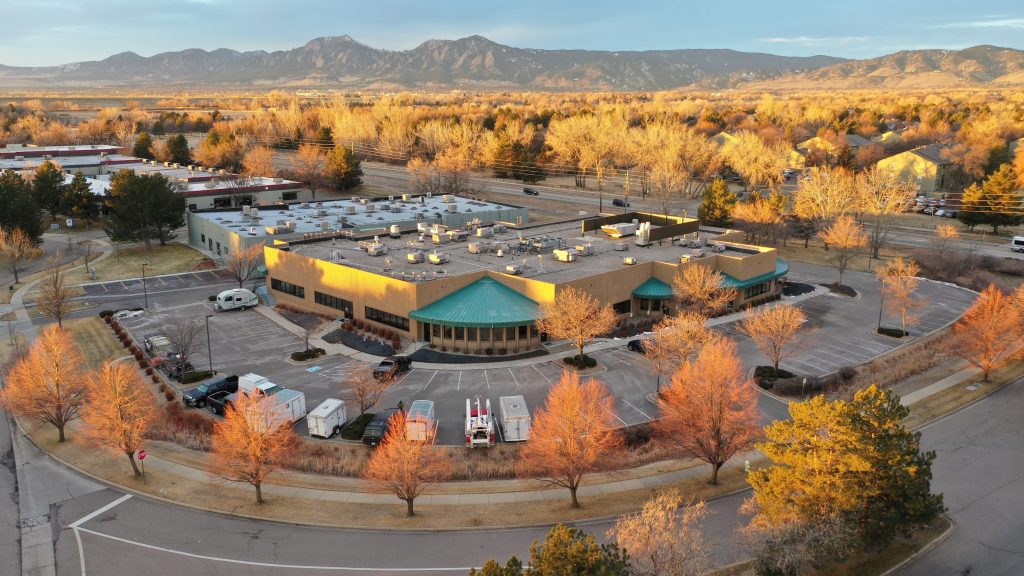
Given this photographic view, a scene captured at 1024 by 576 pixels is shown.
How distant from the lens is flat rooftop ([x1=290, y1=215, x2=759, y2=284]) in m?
50.8

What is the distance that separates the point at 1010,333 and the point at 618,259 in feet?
85.3

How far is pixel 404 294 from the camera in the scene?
46.7 metres

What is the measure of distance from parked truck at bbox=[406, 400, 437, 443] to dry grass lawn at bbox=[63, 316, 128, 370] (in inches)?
916

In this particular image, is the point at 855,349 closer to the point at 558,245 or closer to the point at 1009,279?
the point at 558,245

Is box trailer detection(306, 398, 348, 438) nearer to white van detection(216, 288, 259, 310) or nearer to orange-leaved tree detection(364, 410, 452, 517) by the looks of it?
orange-leaved tree detection(364, 410, 452, 517)

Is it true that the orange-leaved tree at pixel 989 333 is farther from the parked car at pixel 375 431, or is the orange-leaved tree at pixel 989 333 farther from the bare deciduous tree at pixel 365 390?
the bare deciduous tree at pixel 365 390

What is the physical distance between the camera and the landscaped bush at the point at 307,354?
44.0 meters

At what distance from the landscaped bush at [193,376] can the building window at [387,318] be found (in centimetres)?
1202

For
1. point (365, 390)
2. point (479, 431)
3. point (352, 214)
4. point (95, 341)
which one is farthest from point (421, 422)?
point (352, 214)

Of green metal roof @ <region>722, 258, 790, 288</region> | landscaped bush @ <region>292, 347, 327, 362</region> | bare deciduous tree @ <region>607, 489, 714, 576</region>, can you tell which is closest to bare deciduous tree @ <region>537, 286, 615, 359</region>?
landscaped bush @ <region>292, 347, 327, 362</region>

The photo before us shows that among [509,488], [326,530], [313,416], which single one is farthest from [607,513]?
[313,416]

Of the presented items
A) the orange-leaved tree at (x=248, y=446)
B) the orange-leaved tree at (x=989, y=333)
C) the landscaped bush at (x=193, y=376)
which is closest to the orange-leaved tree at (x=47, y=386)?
the landscaped bush at (x=193, y=376)

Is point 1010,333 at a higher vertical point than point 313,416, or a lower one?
higher

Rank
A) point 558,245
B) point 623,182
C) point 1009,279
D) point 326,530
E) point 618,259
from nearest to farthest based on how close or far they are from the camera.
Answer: point 326,530 < point 618,259 < point 558,245 < point 1009,279 < point 623,182
